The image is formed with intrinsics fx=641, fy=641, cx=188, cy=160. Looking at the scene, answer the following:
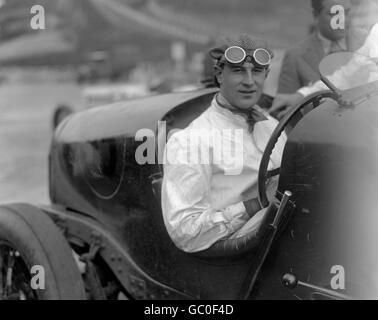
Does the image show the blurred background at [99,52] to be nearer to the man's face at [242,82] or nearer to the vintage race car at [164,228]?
the man's face at [242,82]

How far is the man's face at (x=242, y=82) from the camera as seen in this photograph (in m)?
2.41

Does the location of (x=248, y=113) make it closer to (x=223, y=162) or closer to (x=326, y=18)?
(x=223, y=162)

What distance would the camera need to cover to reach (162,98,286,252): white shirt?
2.39 m

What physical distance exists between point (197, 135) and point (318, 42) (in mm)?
1206

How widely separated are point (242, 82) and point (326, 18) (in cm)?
84

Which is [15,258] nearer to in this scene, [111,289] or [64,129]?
[111,289]

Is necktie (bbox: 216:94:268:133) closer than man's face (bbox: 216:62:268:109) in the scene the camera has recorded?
No

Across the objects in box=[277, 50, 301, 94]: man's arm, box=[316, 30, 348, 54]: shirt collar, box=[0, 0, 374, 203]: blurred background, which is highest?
box=[0, 0, 374, 203]: blurred background

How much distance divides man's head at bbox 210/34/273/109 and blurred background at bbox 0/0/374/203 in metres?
0.46

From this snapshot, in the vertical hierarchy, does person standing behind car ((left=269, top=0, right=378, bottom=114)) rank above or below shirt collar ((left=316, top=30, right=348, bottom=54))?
below

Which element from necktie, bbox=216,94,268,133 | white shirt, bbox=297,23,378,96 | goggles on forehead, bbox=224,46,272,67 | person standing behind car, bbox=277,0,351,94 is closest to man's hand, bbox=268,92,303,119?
person standing behind car, bbox=277,0,351,94

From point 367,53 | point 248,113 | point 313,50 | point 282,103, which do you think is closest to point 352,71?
point 367,53

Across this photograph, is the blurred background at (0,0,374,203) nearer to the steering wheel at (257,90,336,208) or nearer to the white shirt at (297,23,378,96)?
the white shirt at (297,23,378,96)
